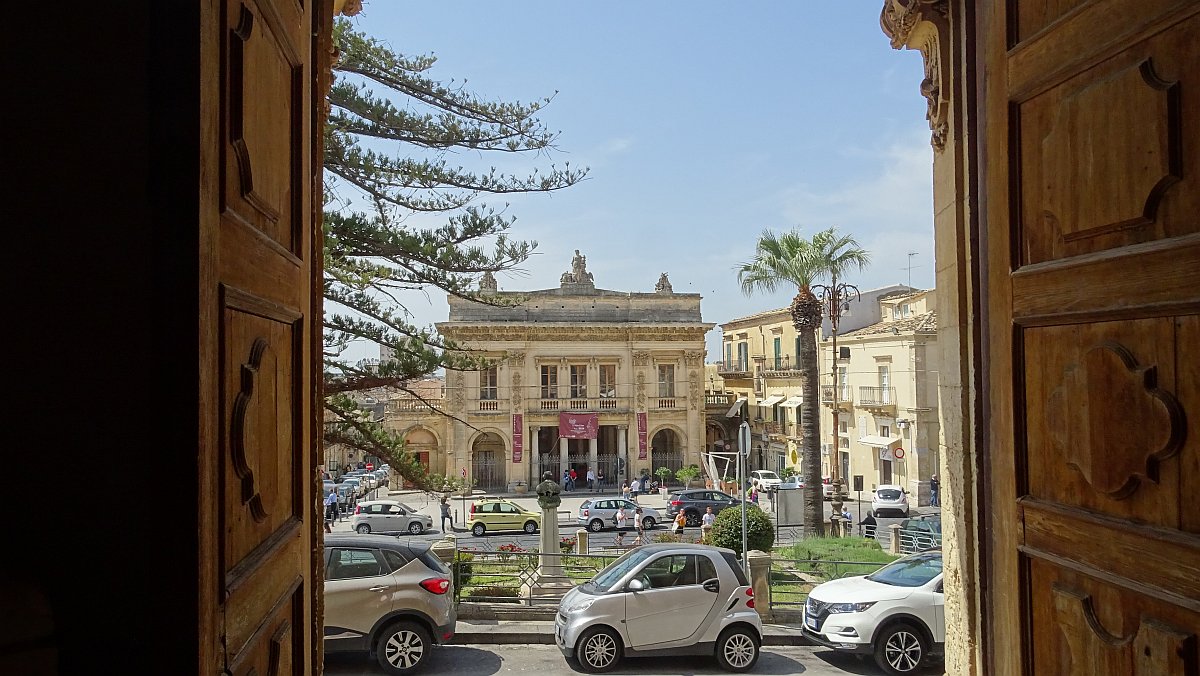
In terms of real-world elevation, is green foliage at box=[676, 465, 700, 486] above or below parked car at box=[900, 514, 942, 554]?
below

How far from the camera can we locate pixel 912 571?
9258mm

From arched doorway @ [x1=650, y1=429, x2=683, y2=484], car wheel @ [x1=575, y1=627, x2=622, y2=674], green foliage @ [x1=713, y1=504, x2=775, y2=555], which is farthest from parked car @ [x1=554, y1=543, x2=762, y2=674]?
arched doorway @ [x1=650, y1=429, x2=683, y2=484]

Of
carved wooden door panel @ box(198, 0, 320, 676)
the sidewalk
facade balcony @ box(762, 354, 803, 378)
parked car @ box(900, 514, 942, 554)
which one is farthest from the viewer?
facade balcony @ box(762, 354, 803, 378)

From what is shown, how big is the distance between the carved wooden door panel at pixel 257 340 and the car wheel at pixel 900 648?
7.45 metres

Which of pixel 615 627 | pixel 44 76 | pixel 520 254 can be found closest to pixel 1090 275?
pixel 44 76

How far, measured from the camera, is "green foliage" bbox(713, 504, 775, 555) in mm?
14555

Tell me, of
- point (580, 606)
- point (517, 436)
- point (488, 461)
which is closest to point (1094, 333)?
point (580, 606)

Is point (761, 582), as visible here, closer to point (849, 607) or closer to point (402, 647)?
point (849, 607)

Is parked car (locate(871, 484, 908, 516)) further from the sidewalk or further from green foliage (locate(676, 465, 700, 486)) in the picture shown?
the sidewalk

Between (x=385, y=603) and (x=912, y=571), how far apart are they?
5.60 meters

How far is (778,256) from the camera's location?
21484 mm

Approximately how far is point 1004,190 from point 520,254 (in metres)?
9.81

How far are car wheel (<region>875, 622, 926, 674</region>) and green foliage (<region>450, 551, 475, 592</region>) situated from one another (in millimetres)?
5886

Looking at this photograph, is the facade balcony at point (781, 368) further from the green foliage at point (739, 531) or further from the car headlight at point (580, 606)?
the car headlight at point (580, 606)
